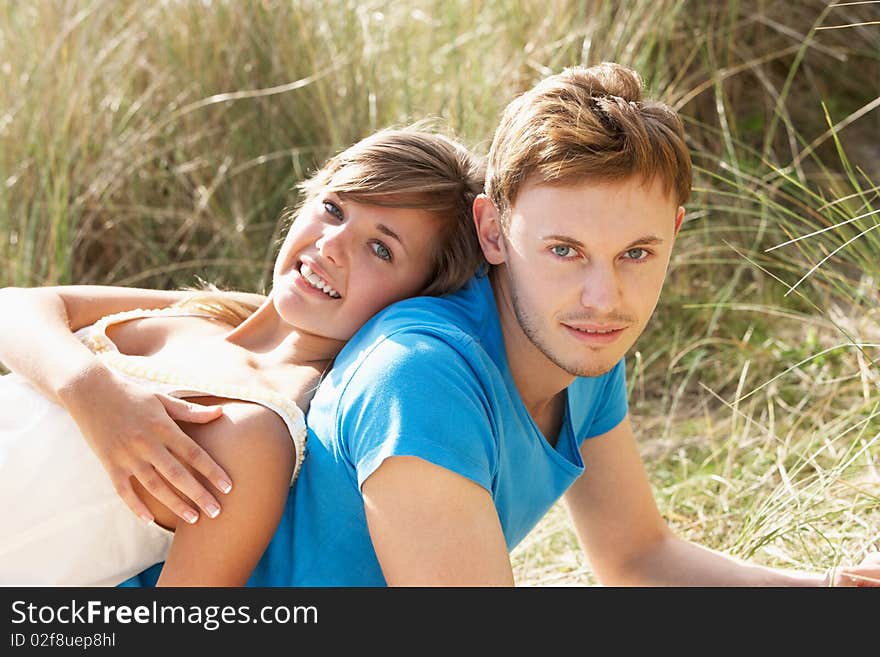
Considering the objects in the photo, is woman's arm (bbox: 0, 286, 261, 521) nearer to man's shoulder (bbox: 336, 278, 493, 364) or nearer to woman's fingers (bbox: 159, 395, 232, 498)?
woman's fingers (bbox: 159, 395, 232, 498)

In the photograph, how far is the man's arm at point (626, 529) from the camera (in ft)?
8.26

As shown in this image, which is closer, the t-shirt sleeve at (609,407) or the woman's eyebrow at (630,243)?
the woman's eyebrow at (630,243)

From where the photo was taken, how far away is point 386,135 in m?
2.40

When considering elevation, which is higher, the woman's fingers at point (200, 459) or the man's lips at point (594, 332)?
the man's lips at point (594, 332)

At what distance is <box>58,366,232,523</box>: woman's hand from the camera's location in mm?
1949

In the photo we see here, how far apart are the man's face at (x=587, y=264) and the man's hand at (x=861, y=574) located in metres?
0.63

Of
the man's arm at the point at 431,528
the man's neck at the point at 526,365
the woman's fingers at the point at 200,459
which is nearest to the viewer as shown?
the man's arm at the point at 431,528

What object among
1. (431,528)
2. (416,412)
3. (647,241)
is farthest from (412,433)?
(647,241)

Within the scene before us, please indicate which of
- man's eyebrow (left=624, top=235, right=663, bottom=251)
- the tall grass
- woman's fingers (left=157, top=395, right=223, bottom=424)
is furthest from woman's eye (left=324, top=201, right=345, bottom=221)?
the tall grass

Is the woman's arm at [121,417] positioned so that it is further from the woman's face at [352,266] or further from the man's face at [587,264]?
the man's face at [587,264]

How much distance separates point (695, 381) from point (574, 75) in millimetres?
2384

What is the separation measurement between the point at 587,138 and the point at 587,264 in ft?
0.72

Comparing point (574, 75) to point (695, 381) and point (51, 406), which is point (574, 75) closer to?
point (51, 406)

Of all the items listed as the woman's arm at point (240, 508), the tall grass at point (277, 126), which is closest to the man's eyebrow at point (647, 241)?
the woman's arm at point (240, 508)
